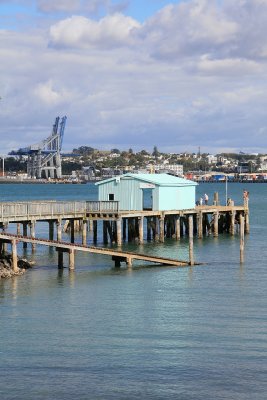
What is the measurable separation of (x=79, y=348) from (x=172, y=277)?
1509 cm

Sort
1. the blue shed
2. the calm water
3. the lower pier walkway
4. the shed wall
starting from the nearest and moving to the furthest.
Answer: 1. the calm water
2. the lower pier walkway
3. the blue shed
4. the shed wall

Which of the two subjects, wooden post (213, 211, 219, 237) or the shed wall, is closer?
the shed wall

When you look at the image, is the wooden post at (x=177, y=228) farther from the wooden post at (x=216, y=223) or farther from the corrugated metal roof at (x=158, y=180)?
the wooden post at (x=216, y=223)

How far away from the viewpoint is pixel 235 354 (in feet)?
90.1

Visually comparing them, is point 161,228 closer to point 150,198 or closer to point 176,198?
point 176,198

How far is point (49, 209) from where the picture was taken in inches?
2089

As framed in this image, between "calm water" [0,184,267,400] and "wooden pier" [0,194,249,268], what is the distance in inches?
58.5

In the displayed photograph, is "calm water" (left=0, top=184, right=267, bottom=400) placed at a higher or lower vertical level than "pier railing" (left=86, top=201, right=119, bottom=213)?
lower

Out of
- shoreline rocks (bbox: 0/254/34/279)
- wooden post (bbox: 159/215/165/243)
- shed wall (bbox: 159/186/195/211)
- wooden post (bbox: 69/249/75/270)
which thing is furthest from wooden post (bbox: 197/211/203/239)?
wooden post (bbox: 69/249/75/270)

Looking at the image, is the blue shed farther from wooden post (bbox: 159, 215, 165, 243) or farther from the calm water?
the calm water

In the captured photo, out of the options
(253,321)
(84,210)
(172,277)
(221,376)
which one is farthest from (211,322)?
(84,210)

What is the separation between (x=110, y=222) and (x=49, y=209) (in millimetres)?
10057

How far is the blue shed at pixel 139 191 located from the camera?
199 ft

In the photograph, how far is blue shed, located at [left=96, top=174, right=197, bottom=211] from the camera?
60.6m
